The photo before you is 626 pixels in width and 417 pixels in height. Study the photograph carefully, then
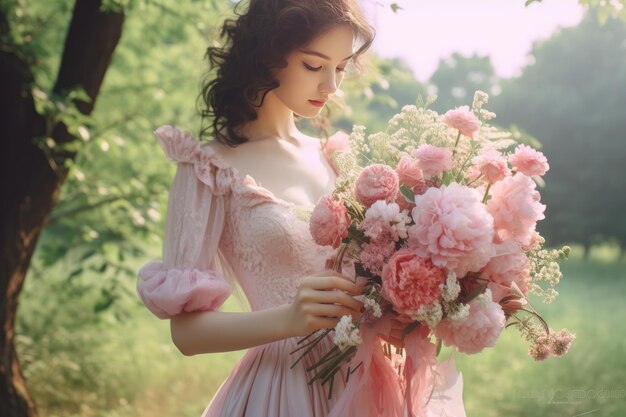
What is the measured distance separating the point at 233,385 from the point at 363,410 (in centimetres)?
42

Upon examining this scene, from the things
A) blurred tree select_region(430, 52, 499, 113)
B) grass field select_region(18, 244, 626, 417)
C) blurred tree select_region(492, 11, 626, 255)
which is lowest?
grass field select_region(18, 244, 626, 417)

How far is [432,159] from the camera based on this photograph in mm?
1594

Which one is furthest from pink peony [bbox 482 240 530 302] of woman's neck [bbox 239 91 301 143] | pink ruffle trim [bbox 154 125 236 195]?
woman's neck [bbox 239 91 301 143]

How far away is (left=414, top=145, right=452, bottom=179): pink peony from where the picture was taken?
1594 mm

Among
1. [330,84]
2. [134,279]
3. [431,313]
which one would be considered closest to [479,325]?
[431,313]

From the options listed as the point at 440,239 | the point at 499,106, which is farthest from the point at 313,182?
the point at 499,106

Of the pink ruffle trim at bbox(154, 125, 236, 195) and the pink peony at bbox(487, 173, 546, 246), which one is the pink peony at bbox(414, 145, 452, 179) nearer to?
the pink peony at bbox(487, 173, 546, 246)

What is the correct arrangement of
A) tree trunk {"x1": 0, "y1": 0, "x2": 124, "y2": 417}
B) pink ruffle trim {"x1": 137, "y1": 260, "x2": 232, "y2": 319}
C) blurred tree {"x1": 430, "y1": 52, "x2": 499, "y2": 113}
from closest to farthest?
1. pink ruffle trim {"x1": 137, "y1": 260, "x2": 232, "y2": 319}
2. tree trunk {"x1": 0, "y1": 0, "x2": 124, "y2": 417}
3. blurred tree {"x1": 430, "y1": 52, "x2": 499, "y2": 113}

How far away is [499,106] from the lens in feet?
71.8

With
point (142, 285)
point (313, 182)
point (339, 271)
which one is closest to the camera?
point (339, 271)

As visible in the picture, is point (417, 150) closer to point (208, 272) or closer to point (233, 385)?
point (208, 272)

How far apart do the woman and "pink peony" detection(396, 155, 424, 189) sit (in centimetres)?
29

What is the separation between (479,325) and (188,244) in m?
0.86

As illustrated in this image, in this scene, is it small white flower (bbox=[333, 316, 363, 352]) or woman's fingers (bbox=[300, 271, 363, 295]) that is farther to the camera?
woman's fingers (bbox=[300, 271, 363, 295])
